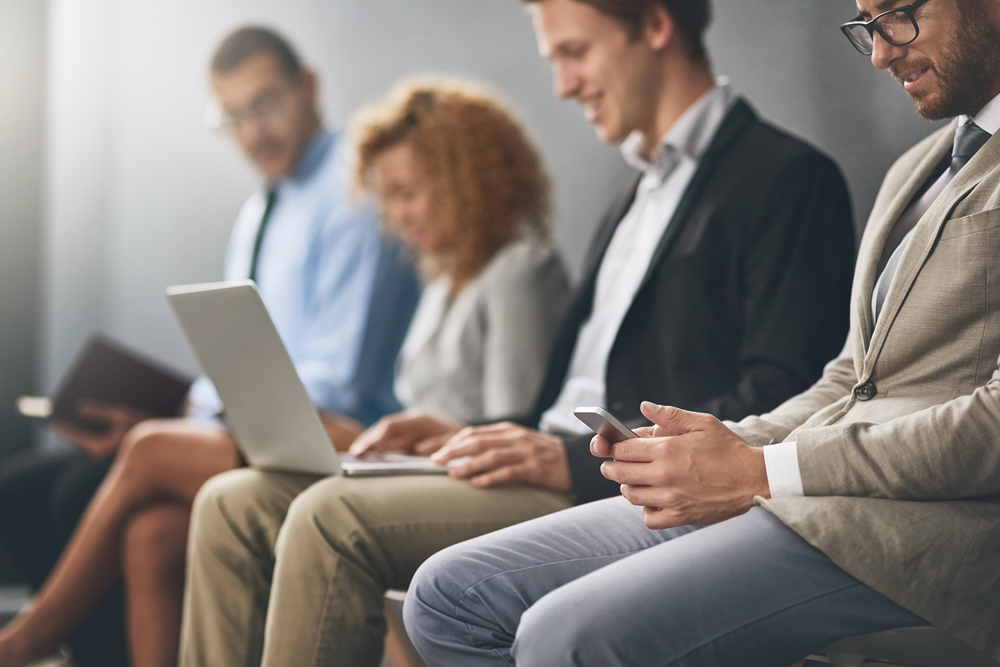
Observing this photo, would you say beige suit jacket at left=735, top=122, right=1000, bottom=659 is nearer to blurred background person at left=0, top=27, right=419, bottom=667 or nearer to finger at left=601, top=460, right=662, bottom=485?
finger at left=601, top=460, right=662, bottom=485

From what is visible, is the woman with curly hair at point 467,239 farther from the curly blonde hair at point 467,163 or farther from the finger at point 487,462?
the finger at point 487,462

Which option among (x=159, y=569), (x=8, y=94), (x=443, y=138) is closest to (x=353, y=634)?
(x=159, y=569)

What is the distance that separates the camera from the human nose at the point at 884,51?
99 cm

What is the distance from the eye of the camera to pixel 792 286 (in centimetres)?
127

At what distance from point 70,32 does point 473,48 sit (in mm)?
2141

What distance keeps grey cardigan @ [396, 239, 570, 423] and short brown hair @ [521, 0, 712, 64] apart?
1.76 ft


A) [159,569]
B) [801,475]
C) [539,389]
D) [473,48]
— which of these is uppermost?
[473,48]

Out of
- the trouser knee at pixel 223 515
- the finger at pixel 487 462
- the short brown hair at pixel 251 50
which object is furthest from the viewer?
the short brown hair at pixel 251 50

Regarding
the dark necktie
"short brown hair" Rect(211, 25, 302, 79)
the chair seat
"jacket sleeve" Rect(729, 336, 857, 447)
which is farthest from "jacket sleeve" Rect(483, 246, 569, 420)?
"short brown hair" Rect(211, 25, 302, 79)

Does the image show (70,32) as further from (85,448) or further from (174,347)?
(85,448)

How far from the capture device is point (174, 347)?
3.62 meters

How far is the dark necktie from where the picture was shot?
2658 mm

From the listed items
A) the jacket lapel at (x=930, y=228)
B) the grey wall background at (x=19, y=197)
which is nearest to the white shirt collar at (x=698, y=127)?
the jacket lapel at (x=930, y=228)

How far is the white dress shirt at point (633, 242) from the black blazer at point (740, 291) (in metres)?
0.04
